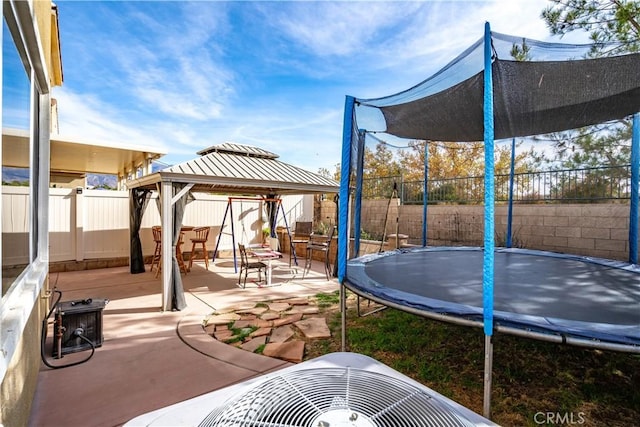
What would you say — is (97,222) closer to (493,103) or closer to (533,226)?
(493,103)

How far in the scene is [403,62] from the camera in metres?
5.02

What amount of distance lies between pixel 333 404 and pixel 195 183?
174 inches

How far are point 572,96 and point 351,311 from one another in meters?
3.50

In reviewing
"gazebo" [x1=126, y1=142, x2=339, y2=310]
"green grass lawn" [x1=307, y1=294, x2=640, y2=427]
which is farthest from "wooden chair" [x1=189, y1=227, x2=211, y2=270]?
"green grass lawn" [x1=307, y1=294, x2=640, y2=427]

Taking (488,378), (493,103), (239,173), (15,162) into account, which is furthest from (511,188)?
(15,162)

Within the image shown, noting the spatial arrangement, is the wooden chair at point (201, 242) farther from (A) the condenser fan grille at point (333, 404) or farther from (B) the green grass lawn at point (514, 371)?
(A) the condenser fan grille at point (333, 404)

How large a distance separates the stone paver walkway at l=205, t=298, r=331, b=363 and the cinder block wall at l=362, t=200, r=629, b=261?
366cm

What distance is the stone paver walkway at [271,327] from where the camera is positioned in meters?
3.04

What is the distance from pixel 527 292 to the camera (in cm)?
273

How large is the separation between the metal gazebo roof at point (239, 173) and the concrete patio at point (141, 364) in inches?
74.3

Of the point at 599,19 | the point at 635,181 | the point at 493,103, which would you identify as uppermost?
the point at 599,19

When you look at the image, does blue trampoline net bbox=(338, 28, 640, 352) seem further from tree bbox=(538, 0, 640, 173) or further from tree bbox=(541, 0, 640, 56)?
tree bbox=(541, 0, 640, 56)

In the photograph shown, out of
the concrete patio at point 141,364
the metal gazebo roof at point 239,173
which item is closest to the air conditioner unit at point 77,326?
the concrete patio at point 141,364

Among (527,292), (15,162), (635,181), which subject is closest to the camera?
(15,162)
